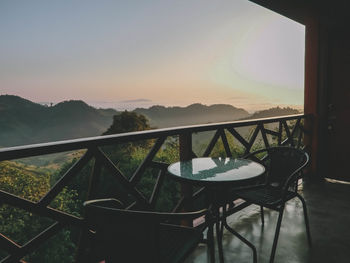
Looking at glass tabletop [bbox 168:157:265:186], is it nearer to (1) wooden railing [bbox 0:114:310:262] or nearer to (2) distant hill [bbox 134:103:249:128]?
(1) wooden railing [bbox 0:114:310:262]

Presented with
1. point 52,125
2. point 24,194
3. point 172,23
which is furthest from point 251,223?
point 52,125

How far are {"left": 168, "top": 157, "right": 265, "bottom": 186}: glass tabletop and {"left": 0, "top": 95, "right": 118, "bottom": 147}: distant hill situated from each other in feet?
46.9

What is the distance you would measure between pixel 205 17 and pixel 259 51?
12.9 feet

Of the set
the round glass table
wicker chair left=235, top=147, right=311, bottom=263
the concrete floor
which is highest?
the round glass table

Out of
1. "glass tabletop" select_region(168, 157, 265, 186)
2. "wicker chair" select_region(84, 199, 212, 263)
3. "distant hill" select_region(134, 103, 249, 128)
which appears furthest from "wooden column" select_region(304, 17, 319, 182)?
"distant hill" select_region(134, 103, 249, 128)

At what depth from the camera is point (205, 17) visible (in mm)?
11141

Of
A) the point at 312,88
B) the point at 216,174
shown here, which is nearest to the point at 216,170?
the point at 216,174

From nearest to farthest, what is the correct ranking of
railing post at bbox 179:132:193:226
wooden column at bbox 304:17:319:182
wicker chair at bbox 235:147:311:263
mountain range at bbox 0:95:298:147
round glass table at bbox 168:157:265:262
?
1. round glass table at bbox 168:157:265:262
2. wicker chair at bbox 235:147:311:263
3. railing post at bbox 179:132:193:226
4. wooden column at bbox 304:17:319:182
5. mountain range at bbox 0:95:298:147

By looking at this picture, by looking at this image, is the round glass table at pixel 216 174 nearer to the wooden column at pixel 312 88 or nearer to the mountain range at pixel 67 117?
the wooden column at pixel 312 88

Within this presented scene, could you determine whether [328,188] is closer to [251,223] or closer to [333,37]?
[251,223]

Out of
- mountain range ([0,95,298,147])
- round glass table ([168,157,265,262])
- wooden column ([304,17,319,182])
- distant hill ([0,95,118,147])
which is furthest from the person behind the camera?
mountain range ([0,95,298,147])

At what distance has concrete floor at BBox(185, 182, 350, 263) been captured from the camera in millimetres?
2104

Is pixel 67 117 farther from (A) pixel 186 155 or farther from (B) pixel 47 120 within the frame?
(A) pixel 186 155

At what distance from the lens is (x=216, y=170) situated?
1860 millimetres
